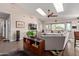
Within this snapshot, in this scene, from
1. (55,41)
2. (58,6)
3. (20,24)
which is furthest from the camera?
(55,41)

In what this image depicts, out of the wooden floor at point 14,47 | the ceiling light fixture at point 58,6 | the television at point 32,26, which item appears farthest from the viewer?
the television at point 32,26

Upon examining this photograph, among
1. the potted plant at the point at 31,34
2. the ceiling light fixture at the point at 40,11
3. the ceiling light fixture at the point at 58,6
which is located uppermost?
the ceiling light fixture at the point at 58,6

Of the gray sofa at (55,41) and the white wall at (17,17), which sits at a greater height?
the white wall at (17,17)

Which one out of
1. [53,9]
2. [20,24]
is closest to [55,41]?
[53,9]

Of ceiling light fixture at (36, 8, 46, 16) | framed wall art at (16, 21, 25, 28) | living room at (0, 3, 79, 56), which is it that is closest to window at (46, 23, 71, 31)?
living room at (0, 3, 79, 56)

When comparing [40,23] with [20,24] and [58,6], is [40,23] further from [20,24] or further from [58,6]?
[58,6]

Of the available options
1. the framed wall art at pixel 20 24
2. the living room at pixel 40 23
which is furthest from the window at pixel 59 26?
the framed wall art at pixel 20 24

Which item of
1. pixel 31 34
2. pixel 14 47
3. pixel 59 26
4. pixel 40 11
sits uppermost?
pixel 40 11

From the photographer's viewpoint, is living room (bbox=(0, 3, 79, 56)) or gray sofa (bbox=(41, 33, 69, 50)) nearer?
living room (bbox=(0, 3, 79, 56))

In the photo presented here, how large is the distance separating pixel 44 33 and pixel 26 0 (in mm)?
878

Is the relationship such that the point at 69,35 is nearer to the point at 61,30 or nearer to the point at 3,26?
the point at 61,30

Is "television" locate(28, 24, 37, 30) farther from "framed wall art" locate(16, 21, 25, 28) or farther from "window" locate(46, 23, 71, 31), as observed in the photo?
"window" locate(46, 23, 71, 31)

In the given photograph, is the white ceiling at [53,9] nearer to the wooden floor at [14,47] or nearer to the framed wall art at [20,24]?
the framed wall art at [20,24]

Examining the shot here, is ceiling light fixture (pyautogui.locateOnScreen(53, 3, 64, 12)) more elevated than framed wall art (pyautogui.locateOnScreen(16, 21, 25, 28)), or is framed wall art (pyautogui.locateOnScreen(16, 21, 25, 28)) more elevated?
ceiling light fixture (pyautogui.locateOnScreen(53, 3, 64, 12))
